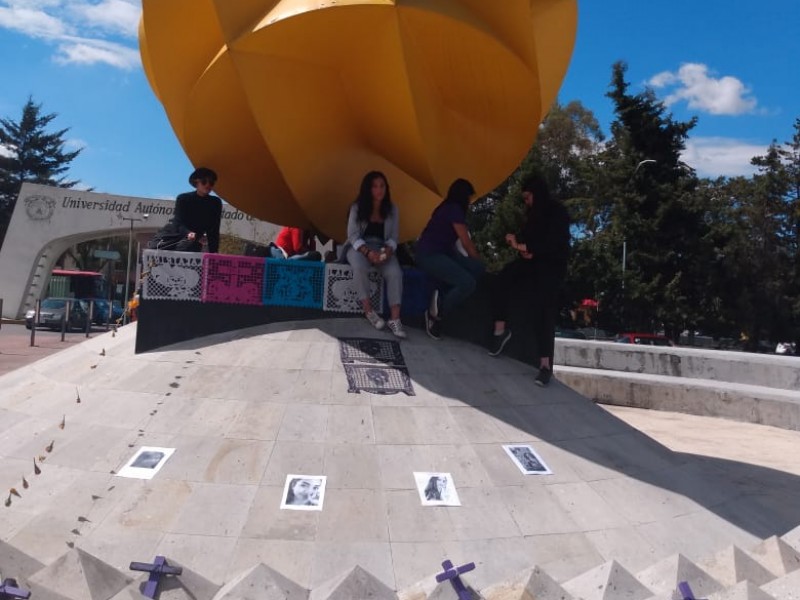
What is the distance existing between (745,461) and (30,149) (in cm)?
6168

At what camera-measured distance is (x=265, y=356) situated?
6117mm

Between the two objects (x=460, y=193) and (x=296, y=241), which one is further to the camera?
(x=296, y=241)

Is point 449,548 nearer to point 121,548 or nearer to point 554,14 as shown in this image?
point 121,548

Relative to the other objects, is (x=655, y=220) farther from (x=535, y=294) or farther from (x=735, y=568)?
(x=735, y=568)

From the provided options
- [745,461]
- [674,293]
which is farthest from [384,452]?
[674,293]

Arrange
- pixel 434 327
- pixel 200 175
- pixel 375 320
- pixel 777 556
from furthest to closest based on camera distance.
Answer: pixel 200 175, pixel 434 327, pixel 375 320, pixel 777 556

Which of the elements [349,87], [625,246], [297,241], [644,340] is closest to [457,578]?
[349,87]

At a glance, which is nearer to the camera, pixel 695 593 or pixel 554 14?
pixel 695 593

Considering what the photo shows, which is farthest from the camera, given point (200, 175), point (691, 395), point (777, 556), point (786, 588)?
point (691, 395)

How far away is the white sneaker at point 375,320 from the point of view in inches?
264

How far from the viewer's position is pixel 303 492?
4.51 m

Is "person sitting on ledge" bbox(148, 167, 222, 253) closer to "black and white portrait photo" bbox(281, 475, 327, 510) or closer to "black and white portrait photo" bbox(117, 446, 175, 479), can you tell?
"black and white portrait photo" bbox(117, 446, 175, 479)

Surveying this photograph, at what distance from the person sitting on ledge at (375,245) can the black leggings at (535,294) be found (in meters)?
1.12

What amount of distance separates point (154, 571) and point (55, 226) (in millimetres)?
31938
